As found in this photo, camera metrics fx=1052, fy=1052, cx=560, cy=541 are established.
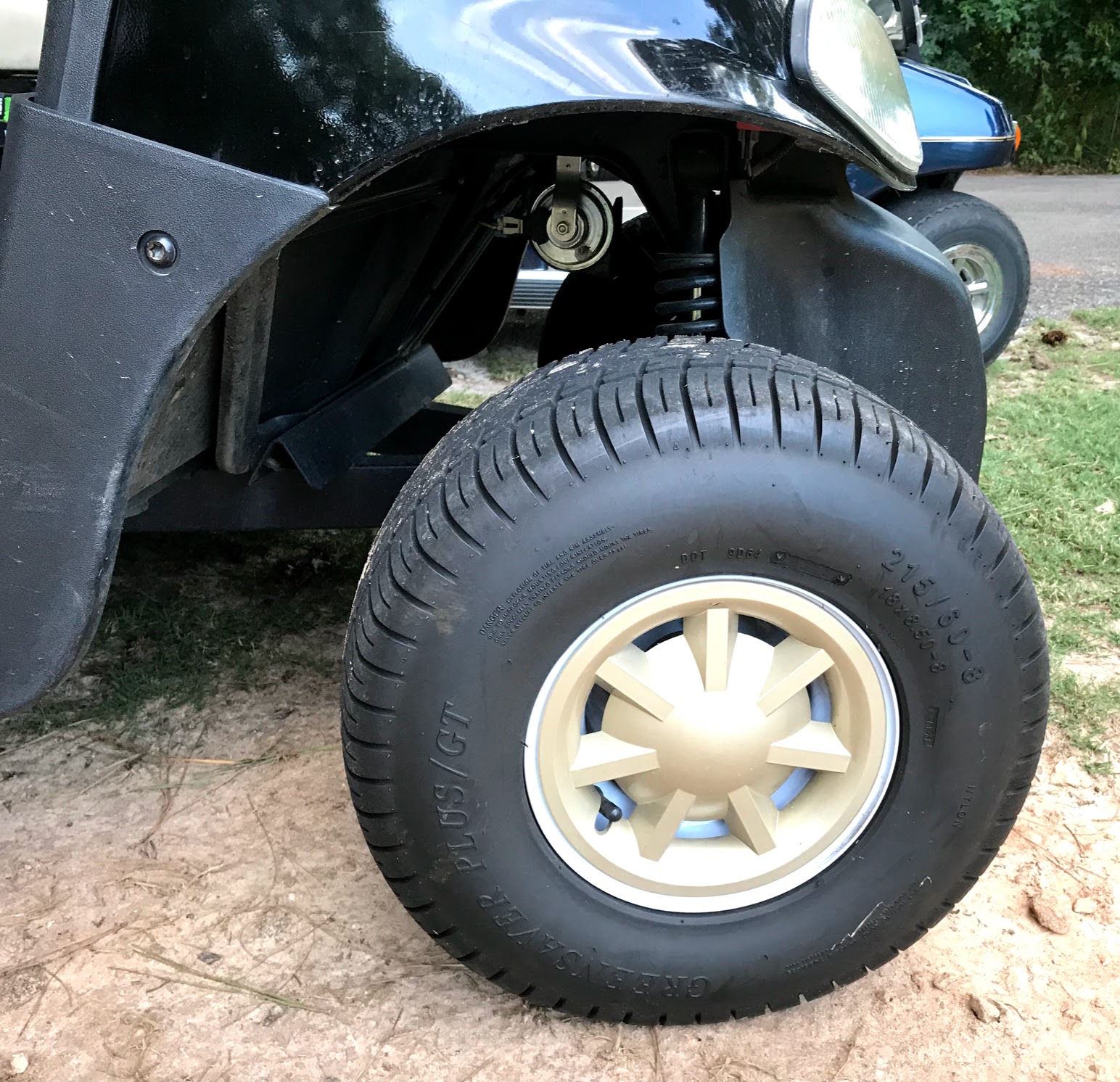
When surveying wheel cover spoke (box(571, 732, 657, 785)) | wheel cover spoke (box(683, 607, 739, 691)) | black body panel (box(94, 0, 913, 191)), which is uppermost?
black body panel (box(94, 0, 913, 191))

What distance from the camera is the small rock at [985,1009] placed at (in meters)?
1.60

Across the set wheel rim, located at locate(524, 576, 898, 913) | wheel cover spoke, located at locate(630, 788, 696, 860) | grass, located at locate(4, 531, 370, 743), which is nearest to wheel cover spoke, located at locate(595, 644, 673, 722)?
wheel rim, located at locate(524, 576, 898, 913)

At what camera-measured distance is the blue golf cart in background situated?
4406 mm

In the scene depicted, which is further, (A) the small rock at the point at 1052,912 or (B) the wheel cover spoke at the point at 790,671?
(A) the small rock at the point at 1052,912

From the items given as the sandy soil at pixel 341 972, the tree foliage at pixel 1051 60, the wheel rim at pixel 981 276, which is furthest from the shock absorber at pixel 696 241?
the tree foliage at pixel 1051 60

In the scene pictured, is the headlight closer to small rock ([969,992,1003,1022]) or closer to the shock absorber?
the shock absorber

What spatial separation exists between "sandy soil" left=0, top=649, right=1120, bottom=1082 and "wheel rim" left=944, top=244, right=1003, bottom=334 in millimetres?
3024

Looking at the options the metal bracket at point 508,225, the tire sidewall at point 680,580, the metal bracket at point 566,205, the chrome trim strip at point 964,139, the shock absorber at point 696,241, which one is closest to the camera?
the tire sidewall at point 680,580

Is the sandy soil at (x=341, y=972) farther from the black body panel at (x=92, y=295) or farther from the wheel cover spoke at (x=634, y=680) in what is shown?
the black body panel at (x=92, y=295)

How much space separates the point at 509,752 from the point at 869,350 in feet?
3.21

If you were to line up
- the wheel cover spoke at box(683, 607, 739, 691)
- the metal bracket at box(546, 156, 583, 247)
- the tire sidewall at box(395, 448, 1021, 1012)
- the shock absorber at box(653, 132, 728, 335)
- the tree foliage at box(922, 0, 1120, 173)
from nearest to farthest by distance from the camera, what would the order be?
1. the tire sidewall at box(395, 448, 1021, 1012)
2. the wheel cover spoke at box(683, 607, 739, 691)
3. the shock absorber at box(653, 132, 728, 335)
4. the metal bracket at box(546, 156, 583, 247)
5. the tree foliage at box(922, 0, 1120, 173)

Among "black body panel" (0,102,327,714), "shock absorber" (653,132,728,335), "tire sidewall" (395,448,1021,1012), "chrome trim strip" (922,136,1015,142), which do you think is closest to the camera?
"black body panel" (0,102,327,714)

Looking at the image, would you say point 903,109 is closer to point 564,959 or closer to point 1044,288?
point 564,959

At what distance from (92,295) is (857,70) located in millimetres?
1100
